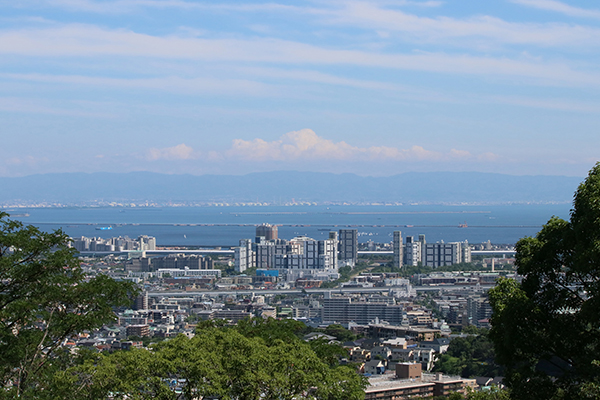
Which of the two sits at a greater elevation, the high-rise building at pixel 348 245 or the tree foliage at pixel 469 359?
the high-rise building at pixel 348 245

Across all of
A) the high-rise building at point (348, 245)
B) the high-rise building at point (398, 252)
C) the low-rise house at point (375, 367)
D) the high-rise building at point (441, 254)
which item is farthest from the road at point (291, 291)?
the low-rise house at point (375, 367)

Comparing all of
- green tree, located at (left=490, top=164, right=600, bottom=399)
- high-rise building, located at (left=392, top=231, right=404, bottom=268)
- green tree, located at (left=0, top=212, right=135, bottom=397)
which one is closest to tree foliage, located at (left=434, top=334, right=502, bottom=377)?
green tree, located at (left=490, top=164, right=600, bottom=399)

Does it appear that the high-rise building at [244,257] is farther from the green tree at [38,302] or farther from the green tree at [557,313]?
the green tree at [557,313]

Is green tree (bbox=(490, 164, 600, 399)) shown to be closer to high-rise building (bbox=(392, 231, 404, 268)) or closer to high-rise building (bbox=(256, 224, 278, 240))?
high-rise building (bbox=(392, 231, 404, 268))

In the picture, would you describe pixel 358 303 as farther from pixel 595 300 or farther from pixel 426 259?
pixel 595 300

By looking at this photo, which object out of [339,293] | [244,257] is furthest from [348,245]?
[339,293]

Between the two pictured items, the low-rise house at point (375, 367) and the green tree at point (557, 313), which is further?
the low-rise house at point (375, 367)

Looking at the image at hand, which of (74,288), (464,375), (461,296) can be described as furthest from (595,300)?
(461,296)
